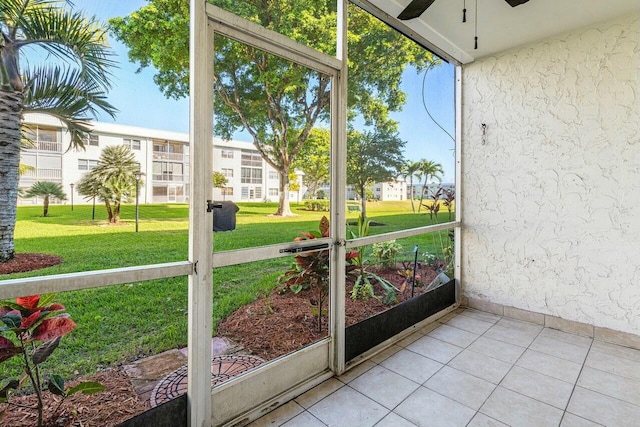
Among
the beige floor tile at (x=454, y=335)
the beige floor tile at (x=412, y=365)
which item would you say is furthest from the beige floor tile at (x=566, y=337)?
the beige floor tile at (x=412, y=365)

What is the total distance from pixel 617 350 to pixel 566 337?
0.34 meters

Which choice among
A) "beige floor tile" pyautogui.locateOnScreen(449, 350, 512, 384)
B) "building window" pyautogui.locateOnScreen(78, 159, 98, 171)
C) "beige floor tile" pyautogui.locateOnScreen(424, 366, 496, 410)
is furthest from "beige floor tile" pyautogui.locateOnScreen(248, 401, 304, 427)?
"building window" pyautogui.locateOnScreen(78, 159, 98, 171)

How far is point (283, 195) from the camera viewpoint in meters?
2.06

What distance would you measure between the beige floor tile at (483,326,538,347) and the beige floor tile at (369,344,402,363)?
0.93m

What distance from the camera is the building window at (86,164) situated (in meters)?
1.29

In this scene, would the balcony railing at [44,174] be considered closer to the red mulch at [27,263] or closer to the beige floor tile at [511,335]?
the red mulch at [27,263]

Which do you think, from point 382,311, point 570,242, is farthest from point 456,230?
point 382,311

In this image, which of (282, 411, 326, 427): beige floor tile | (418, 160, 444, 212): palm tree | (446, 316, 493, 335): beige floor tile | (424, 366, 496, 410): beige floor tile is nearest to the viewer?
(282, 411, 326, 427): beige floor tile

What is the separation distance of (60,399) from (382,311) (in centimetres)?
215

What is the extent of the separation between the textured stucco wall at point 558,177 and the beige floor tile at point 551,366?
767 mm

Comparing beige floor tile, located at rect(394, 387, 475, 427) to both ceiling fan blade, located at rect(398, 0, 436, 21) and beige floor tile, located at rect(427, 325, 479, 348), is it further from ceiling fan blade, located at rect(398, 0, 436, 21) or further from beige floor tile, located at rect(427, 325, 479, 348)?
ceiling fan blade, located at rect(398, 0, 436, 21)

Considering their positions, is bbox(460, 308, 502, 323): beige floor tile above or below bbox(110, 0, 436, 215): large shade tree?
below

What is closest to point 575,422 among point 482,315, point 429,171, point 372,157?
point 482,315

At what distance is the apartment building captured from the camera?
3.98 ft
